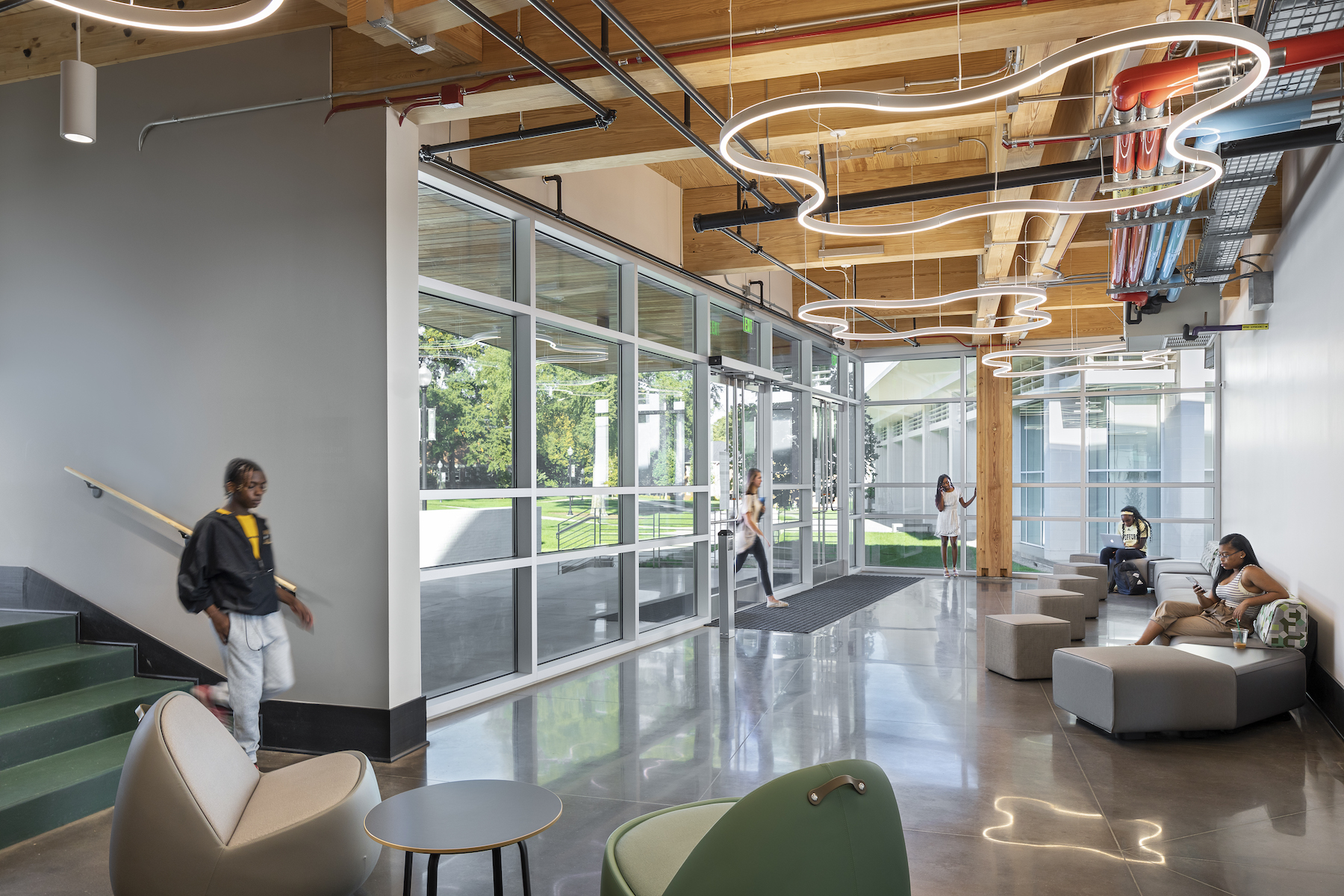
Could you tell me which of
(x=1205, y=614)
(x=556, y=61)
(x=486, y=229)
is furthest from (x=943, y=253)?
(x=556, y=61)

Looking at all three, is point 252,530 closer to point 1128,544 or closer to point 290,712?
point 290,712

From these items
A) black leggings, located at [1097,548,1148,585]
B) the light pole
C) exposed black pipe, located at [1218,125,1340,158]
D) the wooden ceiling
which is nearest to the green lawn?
black leggings, located at [1097,548,1148,585]

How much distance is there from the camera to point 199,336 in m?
5.65

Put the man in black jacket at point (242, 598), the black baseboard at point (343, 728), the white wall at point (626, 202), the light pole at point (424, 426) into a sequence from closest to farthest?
the man in black jacket at point (242, 598)
the black baseboard at point (343, 728)
the light pole at point (424, 426)
the white wall at point (626, 202)

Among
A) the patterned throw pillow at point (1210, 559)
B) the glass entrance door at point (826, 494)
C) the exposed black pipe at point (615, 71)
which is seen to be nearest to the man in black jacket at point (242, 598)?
the exposed black pipe at point (615, 71)

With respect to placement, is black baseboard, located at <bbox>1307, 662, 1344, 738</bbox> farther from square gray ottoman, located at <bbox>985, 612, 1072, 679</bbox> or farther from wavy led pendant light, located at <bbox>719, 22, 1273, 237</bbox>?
wavy led pendant light, located at <bbox>719, 22, 1273, 237</bbox>

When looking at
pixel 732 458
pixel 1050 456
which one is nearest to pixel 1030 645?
pixel 732 458

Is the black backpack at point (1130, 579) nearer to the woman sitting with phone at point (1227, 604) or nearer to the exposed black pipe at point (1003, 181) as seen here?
the woman sitting with phone at point (1227, 604)

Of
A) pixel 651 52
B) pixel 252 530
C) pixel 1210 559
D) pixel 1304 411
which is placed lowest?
pixel 1210 559

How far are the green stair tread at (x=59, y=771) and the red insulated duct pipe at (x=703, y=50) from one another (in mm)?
3577

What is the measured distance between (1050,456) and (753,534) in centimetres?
696

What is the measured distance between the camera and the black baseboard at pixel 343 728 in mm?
5207

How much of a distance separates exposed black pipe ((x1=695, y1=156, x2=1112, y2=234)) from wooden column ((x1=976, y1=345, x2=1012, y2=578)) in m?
9.11

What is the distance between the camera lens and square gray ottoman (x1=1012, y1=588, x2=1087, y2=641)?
8.63 meters
